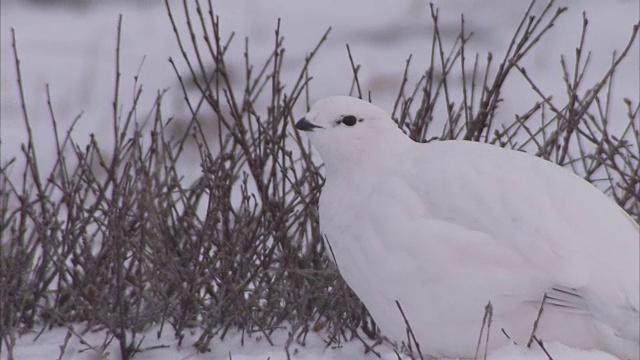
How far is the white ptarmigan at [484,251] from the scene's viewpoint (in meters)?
2.74

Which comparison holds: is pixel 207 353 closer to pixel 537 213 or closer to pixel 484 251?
pixel 484 251

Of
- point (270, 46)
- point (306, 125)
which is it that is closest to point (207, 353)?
point (306, 125)

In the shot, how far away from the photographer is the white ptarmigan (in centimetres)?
274

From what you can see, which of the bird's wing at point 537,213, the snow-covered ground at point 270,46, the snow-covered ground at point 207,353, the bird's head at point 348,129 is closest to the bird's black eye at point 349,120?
the bird's head at point 348,129

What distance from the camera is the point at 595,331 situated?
2783 millimetres

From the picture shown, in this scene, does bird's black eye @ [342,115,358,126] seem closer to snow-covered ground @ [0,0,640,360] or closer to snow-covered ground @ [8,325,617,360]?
snow-covered ground @ [8,325,617,360]

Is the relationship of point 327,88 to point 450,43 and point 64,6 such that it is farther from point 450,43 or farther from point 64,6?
point 64,6

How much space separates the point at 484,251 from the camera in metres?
2.76

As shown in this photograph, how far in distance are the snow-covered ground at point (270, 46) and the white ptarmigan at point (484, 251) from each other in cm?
391

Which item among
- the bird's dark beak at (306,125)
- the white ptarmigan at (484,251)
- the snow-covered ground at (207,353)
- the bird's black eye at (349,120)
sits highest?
the bird's black eye at (349,120)

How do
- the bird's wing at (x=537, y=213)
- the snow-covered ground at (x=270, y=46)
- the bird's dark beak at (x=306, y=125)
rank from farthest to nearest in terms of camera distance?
the snow-covered ground at (x=270, y=46) → the bird's dark beak at (x=306, y=125) → the bird's wing at (x=537, y=213)

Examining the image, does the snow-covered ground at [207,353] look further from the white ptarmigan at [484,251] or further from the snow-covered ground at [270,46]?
the snow-covered ground at [270,46]

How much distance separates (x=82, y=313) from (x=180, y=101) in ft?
10.3

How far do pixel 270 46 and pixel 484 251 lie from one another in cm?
519
